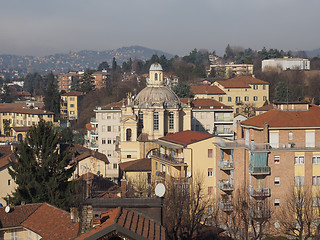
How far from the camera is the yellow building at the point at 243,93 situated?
101 metres

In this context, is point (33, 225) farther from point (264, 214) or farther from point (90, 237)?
point (264, 214)

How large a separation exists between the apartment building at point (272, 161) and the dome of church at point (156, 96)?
75.2ft

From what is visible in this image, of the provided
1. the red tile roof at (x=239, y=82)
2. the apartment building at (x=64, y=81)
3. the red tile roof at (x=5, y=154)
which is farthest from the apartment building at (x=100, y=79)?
the red tile roof at (x=5, y=154)

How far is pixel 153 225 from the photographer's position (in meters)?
18.6

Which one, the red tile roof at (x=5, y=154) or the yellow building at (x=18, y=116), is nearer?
the red tile roof at (x=5, y=154)

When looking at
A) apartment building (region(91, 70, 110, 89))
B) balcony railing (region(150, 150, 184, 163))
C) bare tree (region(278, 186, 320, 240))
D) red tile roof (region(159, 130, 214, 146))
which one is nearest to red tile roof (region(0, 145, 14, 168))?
balcony railing (region(150, 150, 184, 163))

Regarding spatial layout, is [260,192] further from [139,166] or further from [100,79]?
[100,79]

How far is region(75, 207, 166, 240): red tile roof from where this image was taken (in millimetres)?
16078

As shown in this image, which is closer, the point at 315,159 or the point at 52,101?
the point at 315,159

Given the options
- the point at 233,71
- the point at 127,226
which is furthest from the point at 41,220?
the point at 233,71

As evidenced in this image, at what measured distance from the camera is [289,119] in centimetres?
4203

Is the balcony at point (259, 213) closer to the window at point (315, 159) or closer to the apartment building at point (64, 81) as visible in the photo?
the window at point (315, 159)

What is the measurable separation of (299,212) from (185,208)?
6.48 m

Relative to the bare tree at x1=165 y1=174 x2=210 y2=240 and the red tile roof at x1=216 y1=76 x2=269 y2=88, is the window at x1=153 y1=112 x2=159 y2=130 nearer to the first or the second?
the bare tree at x1=165 y1=174 x2=210 y2=240
